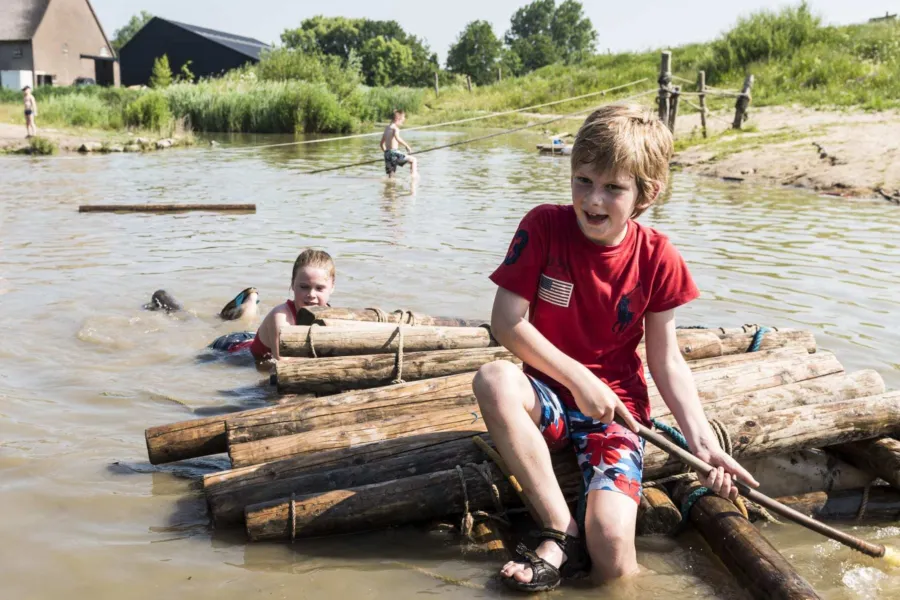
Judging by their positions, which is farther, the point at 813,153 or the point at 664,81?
the point at 664,81

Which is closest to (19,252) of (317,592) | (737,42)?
(317,592)

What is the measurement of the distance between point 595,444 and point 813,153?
1424cm

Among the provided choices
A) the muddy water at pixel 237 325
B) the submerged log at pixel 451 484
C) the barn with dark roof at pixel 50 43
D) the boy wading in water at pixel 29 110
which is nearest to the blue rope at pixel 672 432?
the submerged log at pixel 451 484

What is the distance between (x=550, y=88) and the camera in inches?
1556

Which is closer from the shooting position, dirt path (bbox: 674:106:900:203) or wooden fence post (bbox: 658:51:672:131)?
dirt path (bbox: 674:106:900:203)

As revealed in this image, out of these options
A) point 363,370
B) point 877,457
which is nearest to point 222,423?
point 363,370

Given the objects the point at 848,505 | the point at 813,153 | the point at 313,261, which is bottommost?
the point at 848,505

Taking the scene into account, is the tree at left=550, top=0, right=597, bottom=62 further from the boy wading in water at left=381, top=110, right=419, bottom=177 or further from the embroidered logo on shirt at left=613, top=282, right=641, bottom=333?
the embroidered logo on shirt at left=613, top=282, right=641, bottom=333

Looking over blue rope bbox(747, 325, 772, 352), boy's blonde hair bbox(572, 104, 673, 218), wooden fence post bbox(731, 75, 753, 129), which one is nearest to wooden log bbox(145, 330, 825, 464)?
boy's blonde hair bbox(572, 104, 673, 218)

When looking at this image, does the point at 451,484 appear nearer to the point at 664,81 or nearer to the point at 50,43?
the point at 664,81

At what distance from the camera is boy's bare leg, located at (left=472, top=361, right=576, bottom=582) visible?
3.05 metres

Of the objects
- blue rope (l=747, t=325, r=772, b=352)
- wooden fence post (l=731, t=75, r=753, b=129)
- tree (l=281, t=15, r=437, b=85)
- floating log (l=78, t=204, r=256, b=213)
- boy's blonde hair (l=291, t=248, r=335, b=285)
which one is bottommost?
blue rope (l=747, t=325, r=772, b=352)

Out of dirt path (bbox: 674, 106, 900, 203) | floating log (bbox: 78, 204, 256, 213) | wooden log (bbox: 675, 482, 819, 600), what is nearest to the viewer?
wooden log (bbox: 675, 482, 819, 600)

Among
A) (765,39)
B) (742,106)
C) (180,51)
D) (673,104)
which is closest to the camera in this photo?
(673,104)
